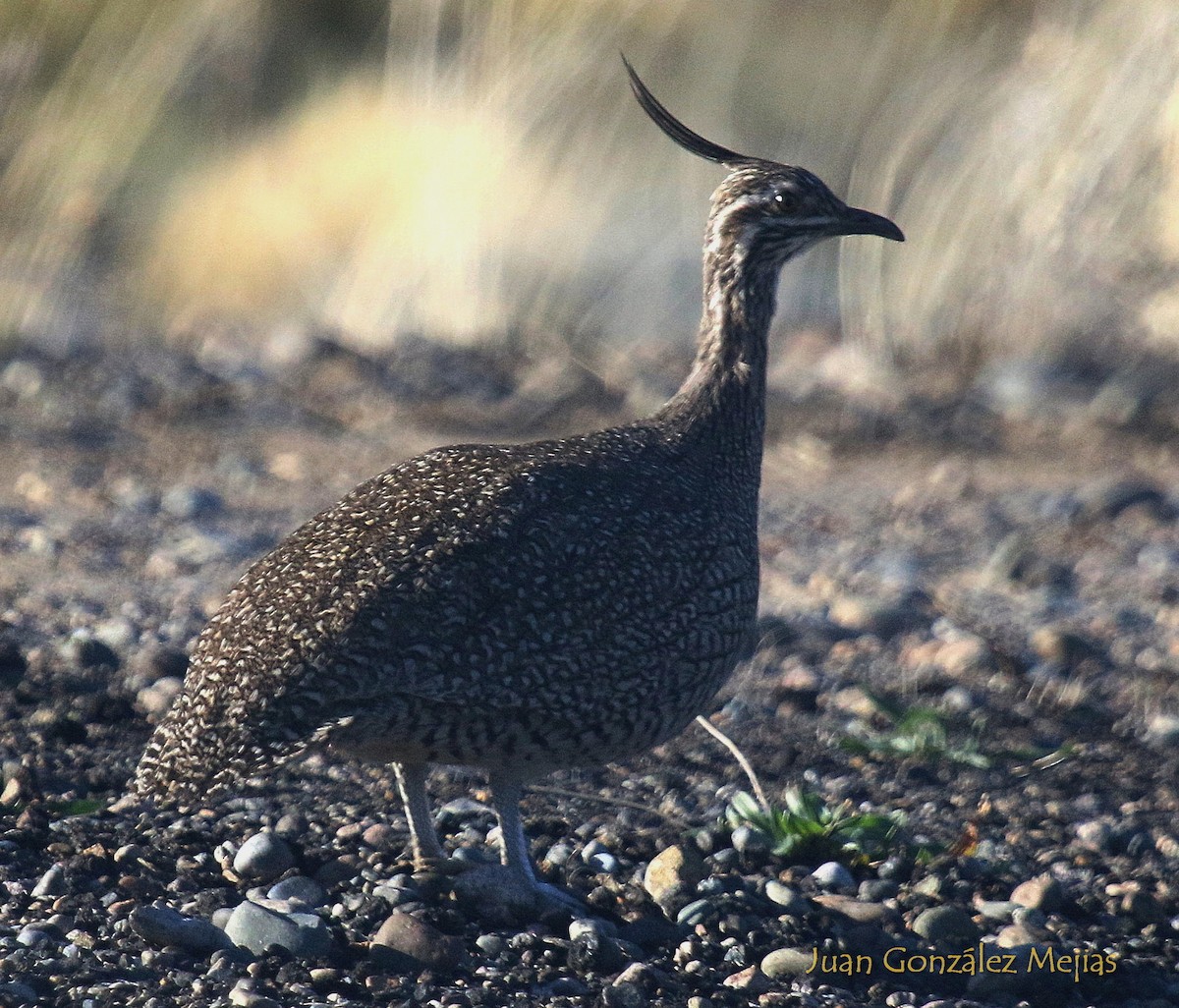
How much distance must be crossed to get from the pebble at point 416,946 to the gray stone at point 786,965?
76 centimetres

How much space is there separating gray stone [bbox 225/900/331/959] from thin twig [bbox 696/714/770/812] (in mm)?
1311

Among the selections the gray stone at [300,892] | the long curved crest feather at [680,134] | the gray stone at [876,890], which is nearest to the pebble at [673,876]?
the gray stone at [876,890]

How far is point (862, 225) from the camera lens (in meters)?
5.67

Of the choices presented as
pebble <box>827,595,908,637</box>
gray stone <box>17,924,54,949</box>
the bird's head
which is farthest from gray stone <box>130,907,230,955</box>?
pebble <box>827,595,908,637</box>

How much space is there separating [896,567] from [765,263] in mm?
2316

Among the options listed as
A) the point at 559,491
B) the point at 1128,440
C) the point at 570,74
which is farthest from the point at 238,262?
the point at 559,491

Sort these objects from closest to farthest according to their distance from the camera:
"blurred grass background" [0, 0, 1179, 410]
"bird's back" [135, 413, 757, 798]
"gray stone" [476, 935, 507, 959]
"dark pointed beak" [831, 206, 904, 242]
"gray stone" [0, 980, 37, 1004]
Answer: "gray stone" [0, 980, 37, 1004]
"bird's back" [135, 413, 757, 798]
"gray stone" [476, 935, 507, 959]
"dark pointed beak" [831, 206, 904, 242]
"blurred grass background" [0, 0, 1179, 410]

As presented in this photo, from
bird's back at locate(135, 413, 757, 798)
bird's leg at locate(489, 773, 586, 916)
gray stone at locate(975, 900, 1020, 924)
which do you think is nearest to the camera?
bird's back at locate(135, 413, 757, 798)

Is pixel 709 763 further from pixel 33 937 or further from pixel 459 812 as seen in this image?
pixel 33 937

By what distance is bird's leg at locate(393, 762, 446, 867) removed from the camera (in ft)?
15.1

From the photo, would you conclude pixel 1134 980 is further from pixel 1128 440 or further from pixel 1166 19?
pixel 1166 19

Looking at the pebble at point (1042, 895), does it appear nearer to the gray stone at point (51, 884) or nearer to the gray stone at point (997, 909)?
the gray stone at point (997, 909)

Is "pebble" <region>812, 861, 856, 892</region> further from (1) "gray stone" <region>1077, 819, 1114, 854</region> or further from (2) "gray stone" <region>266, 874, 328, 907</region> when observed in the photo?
(2) "gray stone" <region>266, 874, 328, 907</region>

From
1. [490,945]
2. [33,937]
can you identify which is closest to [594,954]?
[490,945]
